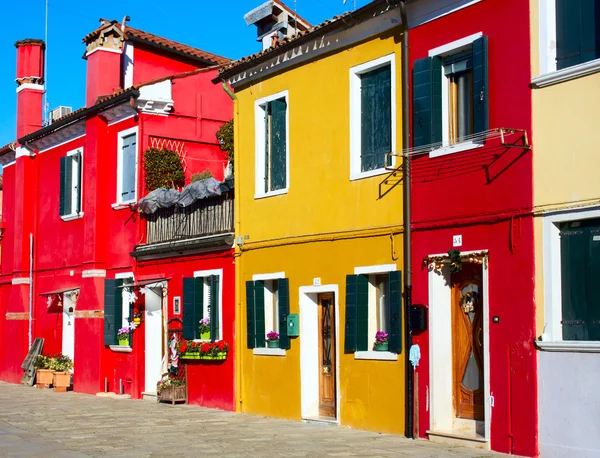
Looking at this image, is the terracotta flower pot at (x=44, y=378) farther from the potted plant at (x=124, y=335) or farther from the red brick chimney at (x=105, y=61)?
the red brick chimney at (x=105, y=61)

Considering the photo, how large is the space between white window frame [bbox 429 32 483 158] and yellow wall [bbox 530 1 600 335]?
1128 mm

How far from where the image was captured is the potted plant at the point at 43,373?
984 inches

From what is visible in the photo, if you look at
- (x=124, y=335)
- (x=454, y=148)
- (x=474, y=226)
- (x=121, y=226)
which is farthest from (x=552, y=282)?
(x=121, y=226)

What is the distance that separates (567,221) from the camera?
11641 mm

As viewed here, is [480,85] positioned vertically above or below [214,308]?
above

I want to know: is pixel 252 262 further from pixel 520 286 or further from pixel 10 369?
pixel 10 369

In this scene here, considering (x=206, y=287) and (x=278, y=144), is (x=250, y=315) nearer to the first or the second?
(x=206, y=287)

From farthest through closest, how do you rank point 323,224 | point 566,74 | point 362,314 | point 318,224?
point 318,224
point 323,224
point 362,314
point 566,74

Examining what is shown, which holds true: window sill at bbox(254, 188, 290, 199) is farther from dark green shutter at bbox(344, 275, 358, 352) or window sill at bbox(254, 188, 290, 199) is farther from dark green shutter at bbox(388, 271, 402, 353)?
dark green shutter at bbox(388, 271, 402, 353)

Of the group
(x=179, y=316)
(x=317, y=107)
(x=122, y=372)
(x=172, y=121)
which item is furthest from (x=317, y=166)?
(x=122, y=372)

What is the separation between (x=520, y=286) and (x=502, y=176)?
1.49 meters

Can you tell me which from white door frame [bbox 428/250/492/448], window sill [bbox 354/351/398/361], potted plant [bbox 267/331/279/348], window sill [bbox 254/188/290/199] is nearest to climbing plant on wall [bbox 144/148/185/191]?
window sill [bbox 254/188/290/199]

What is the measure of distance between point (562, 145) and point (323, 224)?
5370mm

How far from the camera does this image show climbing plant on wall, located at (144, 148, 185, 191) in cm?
2156
